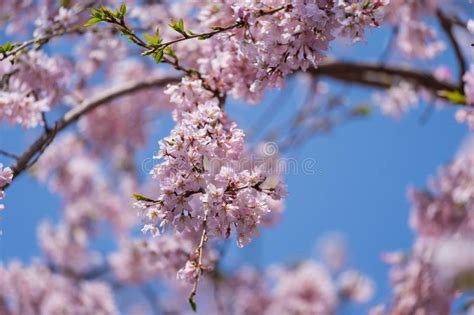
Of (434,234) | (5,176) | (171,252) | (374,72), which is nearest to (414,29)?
(374,72)

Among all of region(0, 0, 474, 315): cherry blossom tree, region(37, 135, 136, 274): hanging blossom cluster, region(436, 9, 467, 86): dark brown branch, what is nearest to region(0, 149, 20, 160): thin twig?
region(0, 0, 474, 315): cherry blossom tree

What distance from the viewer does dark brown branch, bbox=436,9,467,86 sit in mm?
4109

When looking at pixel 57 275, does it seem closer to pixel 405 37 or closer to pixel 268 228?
pixel 268 228

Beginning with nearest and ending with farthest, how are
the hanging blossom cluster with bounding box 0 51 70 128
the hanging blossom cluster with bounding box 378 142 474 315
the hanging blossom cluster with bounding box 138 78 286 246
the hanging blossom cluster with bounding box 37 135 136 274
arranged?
the hanging blossom cluster with bounding box 138 78 286 246
the hanging blossom cluster with bounding box 0 51 70 128
the hanging blossom cluster with bounding box 378 142 474 315
the hanging blossom cluster with bounding box 37 135 136 274

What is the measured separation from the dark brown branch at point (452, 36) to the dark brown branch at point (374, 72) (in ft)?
0.47

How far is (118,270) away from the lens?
593 cm

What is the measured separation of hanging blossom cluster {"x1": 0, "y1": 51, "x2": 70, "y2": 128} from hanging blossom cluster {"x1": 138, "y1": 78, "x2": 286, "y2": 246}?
1.03 meters

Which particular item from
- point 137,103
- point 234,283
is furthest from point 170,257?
point 137,103

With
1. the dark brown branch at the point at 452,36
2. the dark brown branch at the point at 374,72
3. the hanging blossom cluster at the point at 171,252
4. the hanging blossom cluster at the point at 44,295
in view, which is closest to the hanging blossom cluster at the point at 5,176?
the hanging blossom cluster at the point at 171,252

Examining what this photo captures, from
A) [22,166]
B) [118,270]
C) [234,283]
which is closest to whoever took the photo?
[22,166]

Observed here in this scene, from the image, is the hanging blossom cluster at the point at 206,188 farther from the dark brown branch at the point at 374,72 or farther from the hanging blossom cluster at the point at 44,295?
the hanging blossom cluster at the point at 44,295

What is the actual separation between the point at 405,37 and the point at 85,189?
4083 millimetres

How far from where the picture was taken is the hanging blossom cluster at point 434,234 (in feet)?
13.1

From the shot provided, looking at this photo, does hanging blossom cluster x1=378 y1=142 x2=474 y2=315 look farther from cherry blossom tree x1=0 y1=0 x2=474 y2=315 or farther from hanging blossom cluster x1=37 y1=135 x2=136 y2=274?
hanging blossom cluster x1=37 y1=135 x2=136 y2=274
